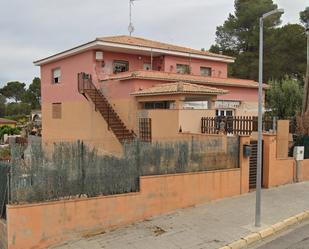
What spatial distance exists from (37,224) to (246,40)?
38503 millimetres

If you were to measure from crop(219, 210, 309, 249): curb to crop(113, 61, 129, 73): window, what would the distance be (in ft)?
51.8

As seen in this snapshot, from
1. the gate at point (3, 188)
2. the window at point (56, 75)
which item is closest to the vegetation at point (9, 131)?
the window at point (56, 75)

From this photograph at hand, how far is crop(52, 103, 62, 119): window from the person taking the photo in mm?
26800

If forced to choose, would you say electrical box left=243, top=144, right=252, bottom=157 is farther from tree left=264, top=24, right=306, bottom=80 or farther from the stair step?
tree left=264, top=24, right=306, bottom=80

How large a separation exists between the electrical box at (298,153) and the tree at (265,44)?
25988mm

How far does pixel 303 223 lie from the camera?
33.1 feet

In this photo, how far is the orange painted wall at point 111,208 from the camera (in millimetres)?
8234

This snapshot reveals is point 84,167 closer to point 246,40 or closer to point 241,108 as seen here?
point 241,108

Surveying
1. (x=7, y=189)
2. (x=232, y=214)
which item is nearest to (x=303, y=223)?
(x=232, y=214)

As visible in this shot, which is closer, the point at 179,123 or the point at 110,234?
the point at 110,234

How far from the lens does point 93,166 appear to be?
9602 mm

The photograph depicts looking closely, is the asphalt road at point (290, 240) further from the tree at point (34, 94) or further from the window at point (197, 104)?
the tree at point (34, 94)

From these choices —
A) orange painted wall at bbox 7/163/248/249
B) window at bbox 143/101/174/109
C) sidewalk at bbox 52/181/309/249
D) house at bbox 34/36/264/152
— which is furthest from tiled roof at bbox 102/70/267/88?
sidewalk at bbox 52/181/309/249

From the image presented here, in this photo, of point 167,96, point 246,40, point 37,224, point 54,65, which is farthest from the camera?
point 246,40
